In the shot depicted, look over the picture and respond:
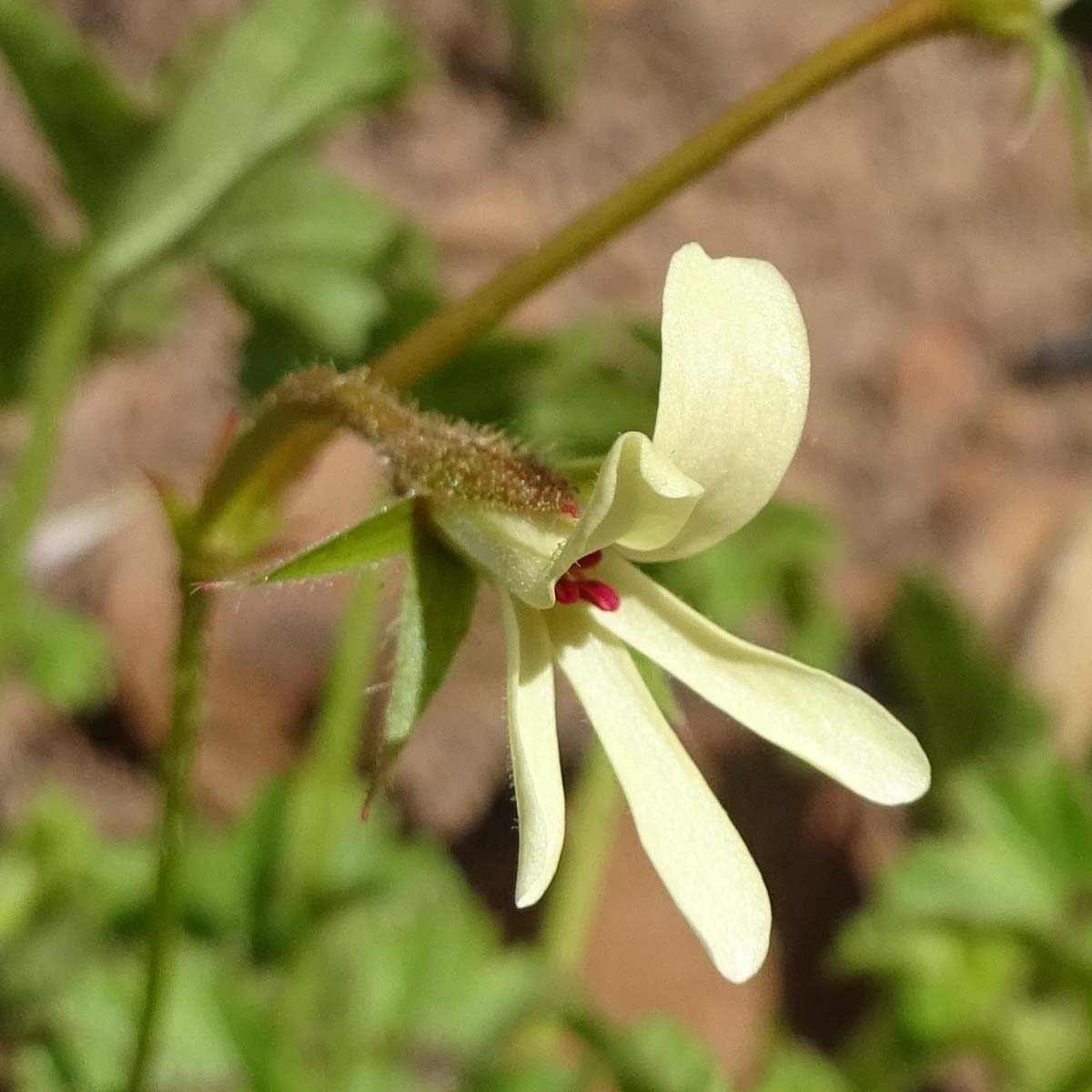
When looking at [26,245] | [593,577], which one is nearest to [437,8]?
[26,245]

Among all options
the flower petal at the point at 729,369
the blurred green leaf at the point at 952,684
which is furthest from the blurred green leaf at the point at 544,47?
the flower petal at the point at 729,369

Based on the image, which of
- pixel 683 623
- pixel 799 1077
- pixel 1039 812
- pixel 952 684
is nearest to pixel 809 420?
pixel 952 684

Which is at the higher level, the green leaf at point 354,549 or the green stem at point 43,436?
the green stem at point 43,436

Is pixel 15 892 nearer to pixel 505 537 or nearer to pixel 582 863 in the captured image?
pixel 582 863

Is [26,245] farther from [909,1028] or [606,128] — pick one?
[606,128]

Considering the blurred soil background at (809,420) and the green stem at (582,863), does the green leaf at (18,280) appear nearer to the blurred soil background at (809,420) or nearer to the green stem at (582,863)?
the blurred soil background at (809,420)

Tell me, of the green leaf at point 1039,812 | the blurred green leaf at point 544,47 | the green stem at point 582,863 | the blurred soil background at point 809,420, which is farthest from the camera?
the blurred green leaf at point 544,47

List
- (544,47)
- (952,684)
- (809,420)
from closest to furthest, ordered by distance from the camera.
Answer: (952,684) < (809,420) < (544,47)
